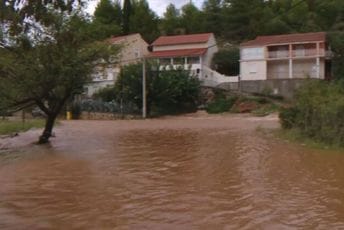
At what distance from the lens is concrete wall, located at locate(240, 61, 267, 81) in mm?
67938

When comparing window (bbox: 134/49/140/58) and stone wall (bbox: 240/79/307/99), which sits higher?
window (bbox: 134/49/140/58)

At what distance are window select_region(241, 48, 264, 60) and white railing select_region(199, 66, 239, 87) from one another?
3.30 meters

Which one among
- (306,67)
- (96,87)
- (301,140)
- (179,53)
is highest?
(179,53)

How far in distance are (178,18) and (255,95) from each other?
36503 millimetres

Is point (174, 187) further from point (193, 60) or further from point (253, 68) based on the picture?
point (193, 60)

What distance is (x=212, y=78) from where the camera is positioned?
6725cm

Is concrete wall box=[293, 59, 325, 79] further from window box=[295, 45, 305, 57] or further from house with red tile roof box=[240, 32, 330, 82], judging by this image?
→ window box=[295, 45, 305, 57]

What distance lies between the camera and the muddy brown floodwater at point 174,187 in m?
10.1

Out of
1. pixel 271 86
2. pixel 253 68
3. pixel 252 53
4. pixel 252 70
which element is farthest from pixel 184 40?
pixel 271 86

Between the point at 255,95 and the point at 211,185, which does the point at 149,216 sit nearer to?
the point at 211,185

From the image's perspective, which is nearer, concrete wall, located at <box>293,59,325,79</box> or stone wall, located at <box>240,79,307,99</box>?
stone wall, located at <box>240,79,307,99</box>

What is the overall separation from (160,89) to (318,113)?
97.8 ft

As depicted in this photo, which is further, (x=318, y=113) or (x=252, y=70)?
(x=252, y=70)

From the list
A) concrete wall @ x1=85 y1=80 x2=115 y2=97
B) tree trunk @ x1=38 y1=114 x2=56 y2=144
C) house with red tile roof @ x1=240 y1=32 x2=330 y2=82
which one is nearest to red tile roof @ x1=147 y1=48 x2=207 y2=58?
house with red tile roof @ x1=240 y1=32 x2=330 y2=82
